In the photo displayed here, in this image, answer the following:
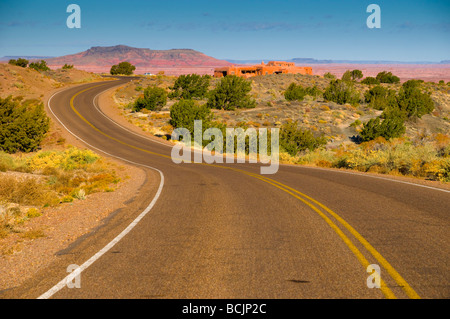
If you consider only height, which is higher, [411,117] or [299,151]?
[411,117]

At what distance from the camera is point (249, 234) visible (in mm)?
6664

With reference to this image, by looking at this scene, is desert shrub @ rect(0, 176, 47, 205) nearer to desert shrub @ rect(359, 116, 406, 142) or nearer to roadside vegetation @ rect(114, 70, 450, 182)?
roadside vegetation @ rect(114, 70, 450, 182)

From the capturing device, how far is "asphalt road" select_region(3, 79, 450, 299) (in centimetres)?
435

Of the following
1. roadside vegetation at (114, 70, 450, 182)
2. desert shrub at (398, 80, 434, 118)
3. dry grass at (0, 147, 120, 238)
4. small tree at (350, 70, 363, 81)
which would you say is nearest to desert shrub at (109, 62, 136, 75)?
roadside vegetation at (114, 70, 450, 182)

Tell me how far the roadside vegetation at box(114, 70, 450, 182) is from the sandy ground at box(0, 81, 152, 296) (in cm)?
1202

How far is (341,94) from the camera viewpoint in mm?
58188

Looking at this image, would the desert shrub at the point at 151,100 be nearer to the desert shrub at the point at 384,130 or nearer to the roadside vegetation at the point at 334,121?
the roadside vegetation at the point at 334,121

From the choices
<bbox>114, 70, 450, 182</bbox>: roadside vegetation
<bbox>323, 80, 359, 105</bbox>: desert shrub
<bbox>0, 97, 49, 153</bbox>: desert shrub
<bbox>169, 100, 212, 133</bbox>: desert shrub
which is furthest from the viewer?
<bbox>323, 80, 359, 105</bbox>: desert shrub

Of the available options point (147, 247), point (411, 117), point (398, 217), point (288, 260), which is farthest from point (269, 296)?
point (411, 117)

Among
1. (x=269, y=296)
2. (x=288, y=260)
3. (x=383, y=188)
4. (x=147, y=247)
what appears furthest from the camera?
(x=383, y=188)

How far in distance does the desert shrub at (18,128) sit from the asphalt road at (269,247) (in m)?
22.1

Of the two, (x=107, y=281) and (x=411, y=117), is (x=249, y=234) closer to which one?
(x=107, y=281)
